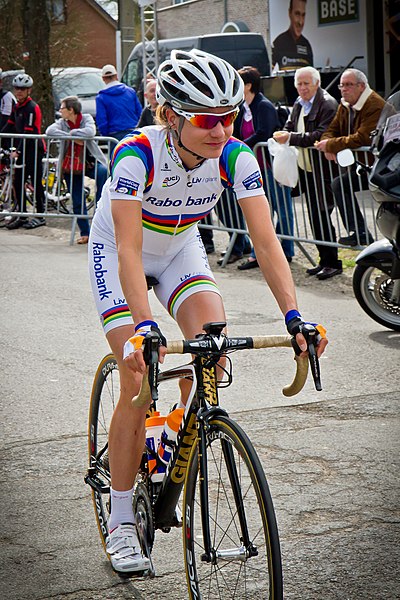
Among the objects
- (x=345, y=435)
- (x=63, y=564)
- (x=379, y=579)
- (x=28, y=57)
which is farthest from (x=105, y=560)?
(x=28, y=57)

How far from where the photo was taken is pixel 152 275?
14.1ft

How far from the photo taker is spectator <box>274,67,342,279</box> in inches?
426

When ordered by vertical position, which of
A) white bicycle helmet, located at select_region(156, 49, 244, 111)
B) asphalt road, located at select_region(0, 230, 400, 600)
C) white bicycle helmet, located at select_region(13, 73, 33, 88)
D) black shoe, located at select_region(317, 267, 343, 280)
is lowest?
asphalt road, located at select_region(0, 230, 400, 600)

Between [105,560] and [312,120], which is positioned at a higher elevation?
[312,120]

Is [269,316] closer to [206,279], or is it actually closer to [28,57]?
[206,279]

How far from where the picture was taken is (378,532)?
4488 millimetres

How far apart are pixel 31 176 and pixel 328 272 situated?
19.3 ft

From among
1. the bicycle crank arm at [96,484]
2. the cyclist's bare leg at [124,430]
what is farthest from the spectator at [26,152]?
the cyclist's bare leg at [124,430]

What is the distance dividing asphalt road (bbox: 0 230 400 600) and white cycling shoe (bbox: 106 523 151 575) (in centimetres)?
12

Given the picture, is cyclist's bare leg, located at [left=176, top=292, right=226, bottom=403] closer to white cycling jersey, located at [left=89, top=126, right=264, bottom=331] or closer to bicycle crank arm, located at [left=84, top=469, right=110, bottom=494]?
white cycling jersey, located at [left=89, top=126, right=264, bottom=331]

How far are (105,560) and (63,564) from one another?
18 centimetres

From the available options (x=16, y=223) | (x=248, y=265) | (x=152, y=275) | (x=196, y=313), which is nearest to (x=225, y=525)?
(x=196, y=313)

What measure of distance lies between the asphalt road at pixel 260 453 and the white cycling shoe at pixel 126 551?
0.12 meters

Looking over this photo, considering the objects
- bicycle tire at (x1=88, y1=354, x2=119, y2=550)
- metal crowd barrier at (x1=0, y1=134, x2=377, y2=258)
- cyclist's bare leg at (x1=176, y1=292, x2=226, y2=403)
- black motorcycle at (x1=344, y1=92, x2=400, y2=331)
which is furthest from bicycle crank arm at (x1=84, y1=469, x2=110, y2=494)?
metal crowd barrier at (x1=0, y1=134, x2=377, y2=258)
